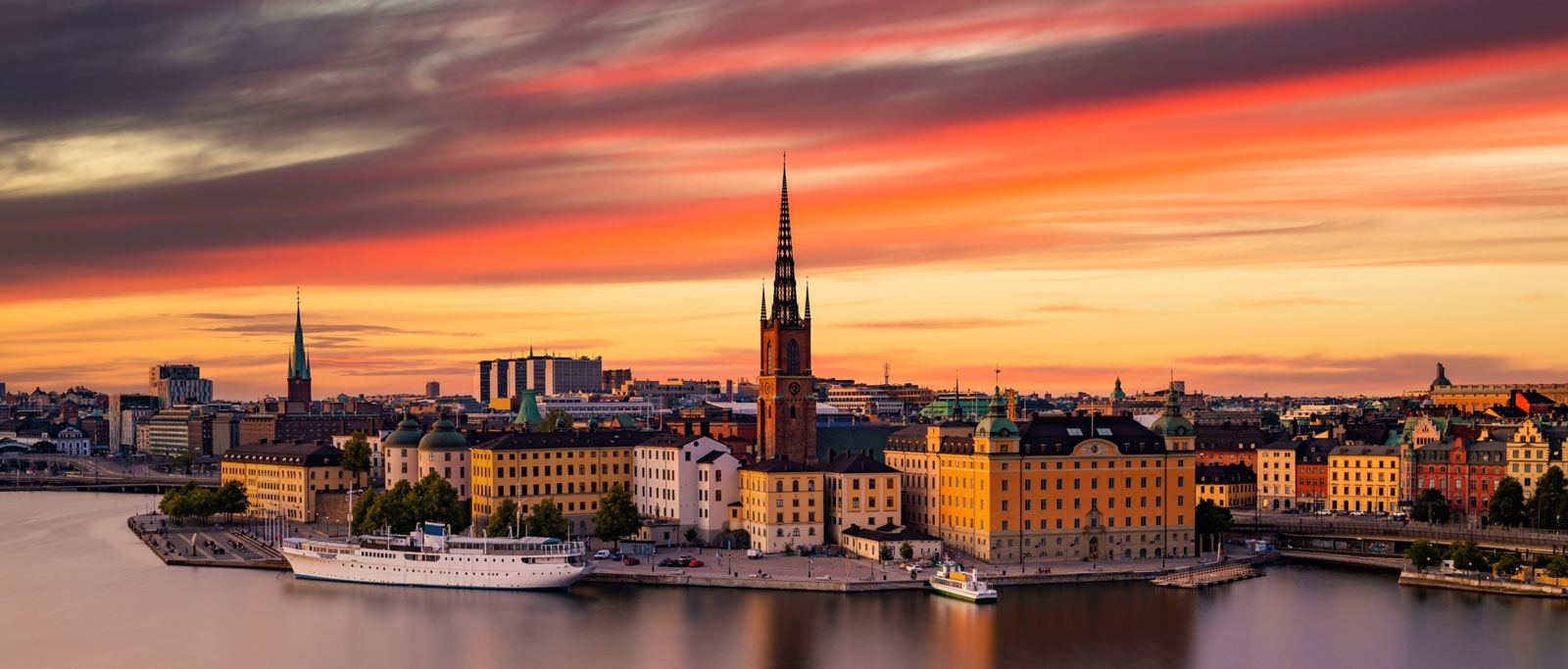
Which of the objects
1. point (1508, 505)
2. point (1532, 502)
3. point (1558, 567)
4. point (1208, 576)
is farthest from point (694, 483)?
point (1532, 502)

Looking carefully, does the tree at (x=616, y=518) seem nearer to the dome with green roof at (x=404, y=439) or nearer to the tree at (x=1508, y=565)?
the dome with green roof at (x=404, y=439)

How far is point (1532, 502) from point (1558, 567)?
19619 mm

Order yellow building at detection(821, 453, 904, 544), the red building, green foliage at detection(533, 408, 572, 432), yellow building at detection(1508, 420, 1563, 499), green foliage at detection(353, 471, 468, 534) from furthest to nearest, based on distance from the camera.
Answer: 1. green foliage at detection(533, 408, 572, 432)
2. the red building
3. yellow building at detection(1508, 420, 1563, 499)
4. green foliage at detection(353, 471, 468, 534)
5. yellow building at detection(821, 453, 904, 544)

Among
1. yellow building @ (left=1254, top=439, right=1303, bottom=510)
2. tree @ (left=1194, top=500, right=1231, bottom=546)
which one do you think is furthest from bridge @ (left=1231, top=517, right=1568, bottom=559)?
yellow building @ (left=1254, top=439, right=1303, bottom=510)

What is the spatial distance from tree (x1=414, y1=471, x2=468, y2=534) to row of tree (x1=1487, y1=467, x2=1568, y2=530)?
2482 inches

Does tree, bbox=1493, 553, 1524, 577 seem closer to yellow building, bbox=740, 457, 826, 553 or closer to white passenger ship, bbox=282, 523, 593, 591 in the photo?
yellow building, bbox=740, 457, 826, 553

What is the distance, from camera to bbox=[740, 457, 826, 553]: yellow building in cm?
10288

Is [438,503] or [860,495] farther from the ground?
[860,495]

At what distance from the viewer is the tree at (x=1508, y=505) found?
108812mm

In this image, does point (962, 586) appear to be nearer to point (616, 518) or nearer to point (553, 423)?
point (616, 518)

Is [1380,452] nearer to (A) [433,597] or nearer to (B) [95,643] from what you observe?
(A) [433,597]

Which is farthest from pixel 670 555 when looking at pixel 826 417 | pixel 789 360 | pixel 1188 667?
Result: pixel 826 417

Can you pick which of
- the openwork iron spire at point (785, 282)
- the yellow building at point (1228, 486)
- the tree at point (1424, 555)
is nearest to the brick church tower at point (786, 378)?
the openwork iron spire at point (785, 282)

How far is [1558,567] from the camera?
297 ft
